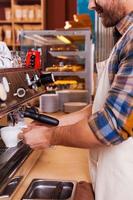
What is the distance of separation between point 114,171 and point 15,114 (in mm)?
431

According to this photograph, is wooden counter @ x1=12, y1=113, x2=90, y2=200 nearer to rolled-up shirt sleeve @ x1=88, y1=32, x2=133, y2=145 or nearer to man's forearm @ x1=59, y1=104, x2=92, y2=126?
man's forearm @ x1=59, y1=104, x2=92, y2=126

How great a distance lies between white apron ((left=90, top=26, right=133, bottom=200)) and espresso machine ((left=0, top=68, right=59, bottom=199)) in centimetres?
22

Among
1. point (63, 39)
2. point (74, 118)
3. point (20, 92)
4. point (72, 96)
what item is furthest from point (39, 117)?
point (63, 39)

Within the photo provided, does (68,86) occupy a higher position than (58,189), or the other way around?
(68,86)

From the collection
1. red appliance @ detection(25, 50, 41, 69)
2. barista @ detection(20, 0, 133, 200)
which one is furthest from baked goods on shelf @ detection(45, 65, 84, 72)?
barista @ detection(20, 0, 133, 200)

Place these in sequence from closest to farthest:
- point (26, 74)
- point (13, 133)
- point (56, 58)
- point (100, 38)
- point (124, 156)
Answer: point (124, 156) < point (13, 133) < point (26, 74) < point (56, 58) < point (100, 38)

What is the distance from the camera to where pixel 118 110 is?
75 centimetres

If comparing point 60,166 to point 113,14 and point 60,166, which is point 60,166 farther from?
point 113,14

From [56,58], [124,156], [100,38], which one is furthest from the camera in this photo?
[100,38]

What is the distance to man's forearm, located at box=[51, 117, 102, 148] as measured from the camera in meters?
0.81

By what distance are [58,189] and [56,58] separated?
173 centimetres

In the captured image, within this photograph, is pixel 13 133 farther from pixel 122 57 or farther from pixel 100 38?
pixel 100 38

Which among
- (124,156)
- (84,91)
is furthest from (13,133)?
(84,91)

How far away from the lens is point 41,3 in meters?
4.29
